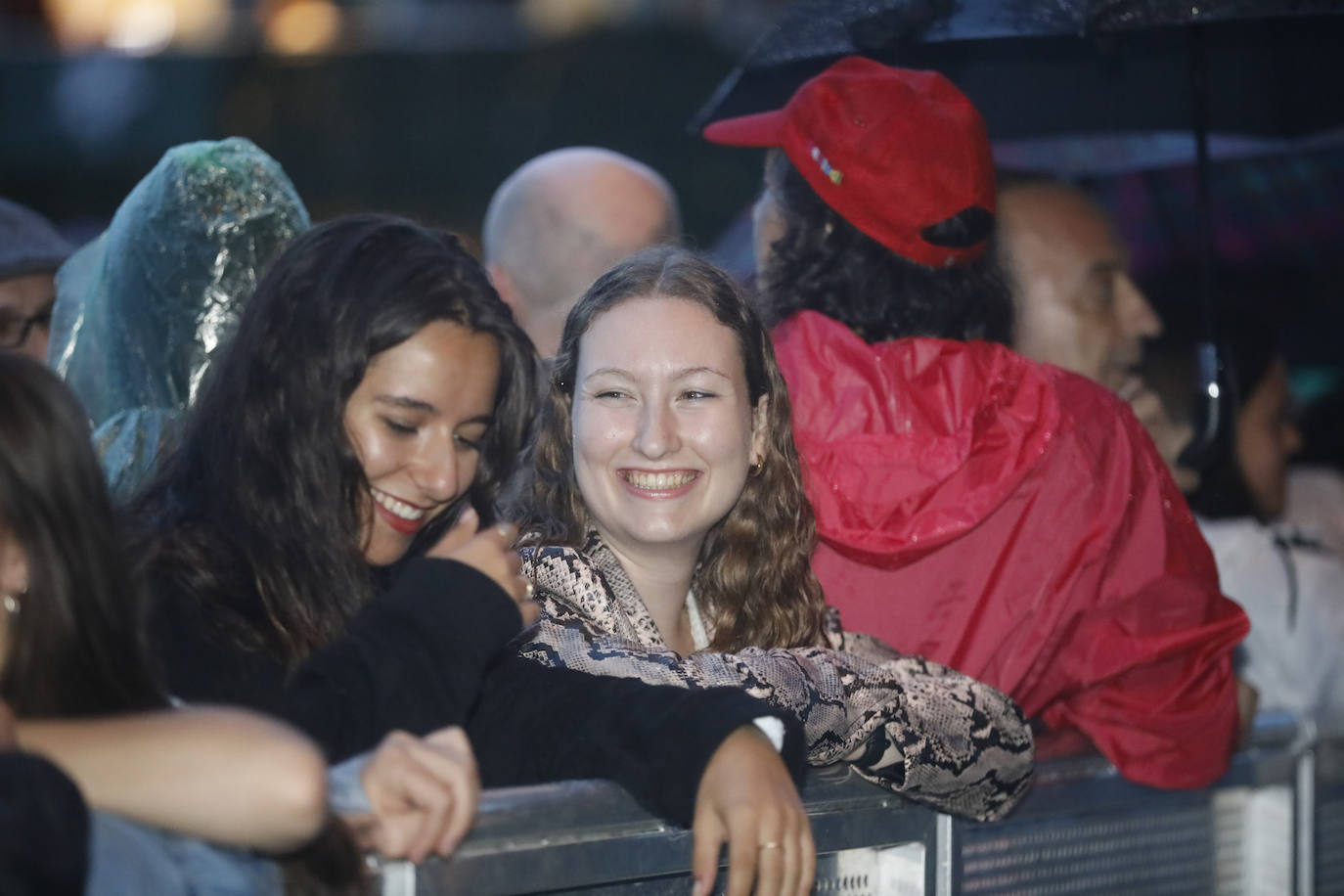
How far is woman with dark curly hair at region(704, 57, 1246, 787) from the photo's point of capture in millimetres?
2855

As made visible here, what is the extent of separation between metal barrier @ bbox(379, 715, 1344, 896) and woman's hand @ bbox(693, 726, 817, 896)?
0.13m

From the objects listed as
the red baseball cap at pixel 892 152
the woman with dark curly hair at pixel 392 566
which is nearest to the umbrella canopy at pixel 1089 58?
the red baseball cap at pixel 892 152

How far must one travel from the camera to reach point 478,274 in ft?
8.59

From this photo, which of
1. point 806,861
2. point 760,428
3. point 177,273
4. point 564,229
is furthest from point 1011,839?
point 564,229

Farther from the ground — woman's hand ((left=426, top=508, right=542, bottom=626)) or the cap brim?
the cap brim

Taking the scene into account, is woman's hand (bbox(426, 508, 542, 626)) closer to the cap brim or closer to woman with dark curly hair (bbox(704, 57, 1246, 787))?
woman with dark curly hair (bbox(704, 57, 1246, 787))

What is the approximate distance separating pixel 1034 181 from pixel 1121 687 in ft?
6.97

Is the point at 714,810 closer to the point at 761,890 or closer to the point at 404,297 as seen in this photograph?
the point at 761,890

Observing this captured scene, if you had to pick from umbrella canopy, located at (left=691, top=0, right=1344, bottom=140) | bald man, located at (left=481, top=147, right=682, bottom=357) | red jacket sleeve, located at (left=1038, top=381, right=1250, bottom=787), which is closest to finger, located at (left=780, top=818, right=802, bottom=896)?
red jacket sleeve, located at (left=1038, top=381, right=1250, bottom=787)

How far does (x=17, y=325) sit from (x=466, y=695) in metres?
2.33

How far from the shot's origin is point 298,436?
7.86 feet

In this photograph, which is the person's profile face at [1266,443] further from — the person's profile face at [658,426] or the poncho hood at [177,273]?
the poncho hood at [177,273]

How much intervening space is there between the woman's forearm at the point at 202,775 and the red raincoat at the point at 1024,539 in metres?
1.42

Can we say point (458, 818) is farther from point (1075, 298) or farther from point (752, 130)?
point (1075, 298)
